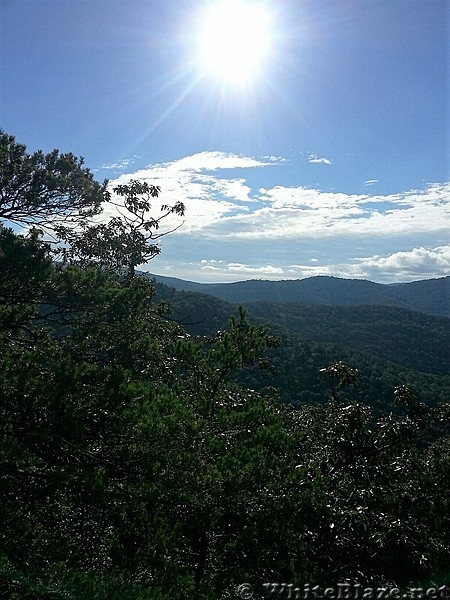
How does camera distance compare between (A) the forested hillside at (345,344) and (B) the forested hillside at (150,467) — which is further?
(A) the forested hillside at (345,344)

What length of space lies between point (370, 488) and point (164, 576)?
3852 millimetres

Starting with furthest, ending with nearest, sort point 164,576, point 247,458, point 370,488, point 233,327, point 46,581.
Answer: point 233,327, point 370,488, point 247,458, point 164,576, point 46,581

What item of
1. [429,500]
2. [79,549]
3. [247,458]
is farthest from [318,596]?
[429,500]

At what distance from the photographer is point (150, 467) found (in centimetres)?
603

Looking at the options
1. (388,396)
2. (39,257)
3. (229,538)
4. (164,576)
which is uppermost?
(39,257)

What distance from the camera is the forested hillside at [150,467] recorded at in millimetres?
5582

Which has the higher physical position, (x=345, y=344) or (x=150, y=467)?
(x=150, y=467)

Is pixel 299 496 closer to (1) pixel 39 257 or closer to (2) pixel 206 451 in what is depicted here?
(2) pixel 206 451

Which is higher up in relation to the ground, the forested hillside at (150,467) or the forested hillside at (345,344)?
the forested hillside at (150,467)

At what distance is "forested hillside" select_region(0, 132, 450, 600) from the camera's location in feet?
18.3

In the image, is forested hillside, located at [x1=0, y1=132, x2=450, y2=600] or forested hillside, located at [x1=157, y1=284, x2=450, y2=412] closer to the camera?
forested hillside, located at [x1=0, y1=132, x2=450, y2=600]

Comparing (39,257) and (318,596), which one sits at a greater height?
(39,257)

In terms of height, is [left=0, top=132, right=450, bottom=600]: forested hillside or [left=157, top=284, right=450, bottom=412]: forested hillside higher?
[left=0, top=132, right=450, bottom=600]: forested hillside

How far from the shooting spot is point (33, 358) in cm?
596
